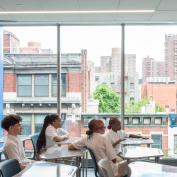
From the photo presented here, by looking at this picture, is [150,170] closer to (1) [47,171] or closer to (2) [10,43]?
(1) [47,171]

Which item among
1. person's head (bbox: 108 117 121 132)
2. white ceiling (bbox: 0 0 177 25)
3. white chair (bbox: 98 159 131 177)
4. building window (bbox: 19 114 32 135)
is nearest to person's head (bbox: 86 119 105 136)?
person's head (bbox: 108 117 121 132)

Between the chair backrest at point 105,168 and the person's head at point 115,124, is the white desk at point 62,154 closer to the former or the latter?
the person's head at point 115,124

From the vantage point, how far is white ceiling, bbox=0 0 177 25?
5532 millimetres

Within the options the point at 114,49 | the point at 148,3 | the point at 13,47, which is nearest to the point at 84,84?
the point at 114,49

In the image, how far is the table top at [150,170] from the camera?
10.1 ft

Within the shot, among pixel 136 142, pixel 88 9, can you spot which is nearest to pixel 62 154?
pixel 136 142

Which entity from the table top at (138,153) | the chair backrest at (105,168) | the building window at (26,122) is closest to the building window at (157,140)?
the building window at (26,122)

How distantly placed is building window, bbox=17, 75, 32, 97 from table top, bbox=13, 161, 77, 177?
4330mm

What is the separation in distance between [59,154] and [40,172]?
1.18 m

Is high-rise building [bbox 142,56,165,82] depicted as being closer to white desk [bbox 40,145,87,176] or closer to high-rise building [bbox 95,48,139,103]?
high-rise building [bbox 95,48,139,103]

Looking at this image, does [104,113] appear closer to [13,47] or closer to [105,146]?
[13,47]

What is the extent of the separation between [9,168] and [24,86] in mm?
4801

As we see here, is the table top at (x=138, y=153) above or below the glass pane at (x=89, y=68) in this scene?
below

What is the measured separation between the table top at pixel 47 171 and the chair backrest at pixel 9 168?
0.06 m
